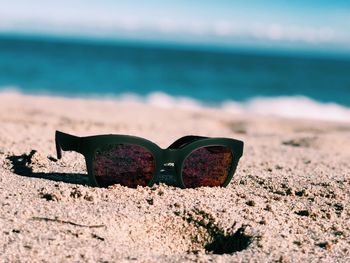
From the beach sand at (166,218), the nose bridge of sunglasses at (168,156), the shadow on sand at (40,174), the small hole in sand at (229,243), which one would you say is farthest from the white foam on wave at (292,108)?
the small hole in sand at (229,243)

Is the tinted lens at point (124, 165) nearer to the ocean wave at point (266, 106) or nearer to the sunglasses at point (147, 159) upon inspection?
the sunglasses at point (147, 159)

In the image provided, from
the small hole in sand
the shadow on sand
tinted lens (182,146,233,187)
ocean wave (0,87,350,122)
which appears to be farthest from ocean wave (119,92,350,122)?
the small hole in sand

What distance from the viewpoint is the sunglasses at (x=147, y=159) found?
8.93 feet

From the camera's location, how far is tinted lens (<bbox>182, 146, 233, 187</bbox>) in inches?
114

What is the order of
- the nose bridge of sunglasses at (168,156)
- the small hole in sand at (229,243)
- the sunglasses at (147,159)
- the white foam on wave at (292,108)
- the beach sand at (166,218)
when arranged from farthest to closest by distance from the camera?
the white foam on wave at (292,108), the nose bridge of sunglasses at (168,156), the sunglasses at (147,159), the small hole in sand at (229,243), the beach sand at (166,218)

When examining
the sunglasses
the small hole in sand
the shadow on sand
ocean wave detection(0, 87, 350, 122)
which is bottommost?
the small hole in sand

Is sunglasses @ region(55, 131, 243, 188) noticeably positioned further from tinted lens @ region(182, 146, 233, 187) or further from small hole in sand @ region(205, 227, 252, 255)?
small hole in sand @ region(205, 227, 252, 255)

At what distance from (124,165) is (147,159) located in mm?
123

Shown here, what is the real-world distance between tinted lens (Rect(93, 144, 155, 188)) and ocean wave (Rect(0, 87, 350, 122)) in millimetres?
16127

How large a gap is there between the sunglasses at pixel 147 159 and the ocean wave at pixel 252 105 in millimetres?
16000

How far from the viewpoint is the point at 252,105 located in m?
21.9

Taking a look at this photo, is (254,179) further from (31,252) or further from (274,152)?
(274,152)

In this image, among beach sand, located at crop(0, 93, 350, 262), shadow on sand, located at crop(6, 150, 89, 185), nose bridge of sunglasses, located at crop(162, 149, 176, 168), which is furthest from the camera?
shadow on sand, located at crop(6, 150, 89, 185)

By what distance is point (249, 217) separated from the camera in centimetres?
262
